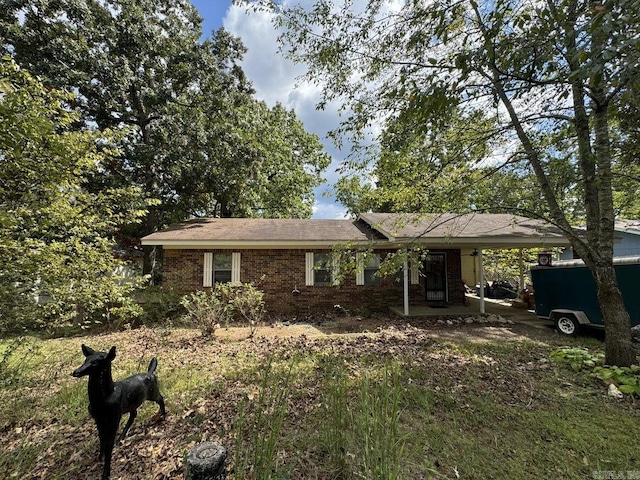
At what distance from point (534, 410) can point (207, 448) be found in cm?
392

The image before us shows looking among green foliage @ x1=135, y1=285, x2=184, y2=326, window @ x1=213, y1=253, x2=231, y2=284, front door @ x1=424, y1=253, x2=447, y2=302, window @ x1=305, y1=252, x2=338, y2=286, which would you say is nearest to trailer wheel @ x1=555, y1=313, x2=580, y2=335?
front door @ x1=424, y1=253, x2=447, y2=302

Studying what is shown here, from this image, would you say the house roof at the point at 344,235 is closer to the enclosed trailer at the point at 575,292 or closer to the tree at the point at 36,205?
the enclosed trailer at the point at 575,292

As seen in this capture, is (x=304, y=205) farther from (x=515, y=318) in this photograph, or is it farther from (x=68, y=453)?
(x=68, y=453)

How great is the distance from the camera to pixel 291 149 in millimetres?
21391

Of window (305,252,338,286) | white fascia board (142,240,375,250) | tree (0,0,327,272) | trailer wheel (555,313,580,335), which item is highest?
tree (0,0,327,272)

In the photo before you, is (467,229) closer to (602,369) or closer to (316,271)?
(316,271)

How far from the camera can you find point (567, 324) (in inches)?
298

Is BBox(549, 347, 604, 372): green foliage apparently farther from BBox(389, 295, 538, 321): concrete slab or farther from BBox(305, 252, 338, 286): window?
BBox(305, 252, 338, 286): window

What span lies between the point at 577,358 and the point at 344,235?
7212 millimetres

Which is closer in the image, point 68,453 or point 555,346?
point 68,453

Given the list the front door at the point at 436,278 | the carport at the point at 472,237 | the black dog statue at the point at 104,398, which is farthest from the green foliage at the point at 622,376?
the front door at the point at 436,278

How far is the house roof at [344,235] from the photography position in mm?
9109

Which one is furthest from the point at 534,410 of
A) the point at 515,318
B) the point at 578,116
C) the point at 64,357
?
the point at 64,357

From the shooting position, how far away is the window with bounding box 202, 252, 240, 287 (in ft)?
33.4
